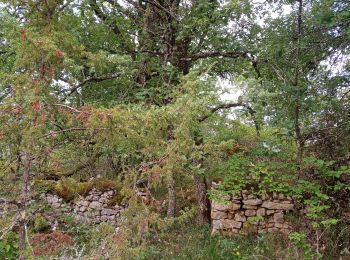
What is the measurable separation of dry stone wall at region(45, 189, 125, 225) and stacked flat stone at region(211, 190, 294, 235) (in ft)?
9.56

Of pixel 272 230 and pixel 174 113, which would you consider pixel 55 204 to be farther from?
pixel 174 113

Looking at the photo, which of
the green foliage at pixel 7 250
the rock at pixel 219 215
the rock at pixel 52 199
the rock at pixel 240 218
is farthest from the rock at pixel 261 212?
the rock at pixel 52 199

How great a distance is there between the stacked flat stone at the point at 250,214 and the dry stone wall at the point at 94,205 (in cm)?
291

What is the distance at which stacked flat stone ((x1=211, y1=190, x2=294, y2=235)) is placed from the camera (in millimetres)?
7562

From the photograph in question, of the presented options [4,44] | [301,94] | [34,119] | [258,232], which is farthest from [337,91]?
[4,44]

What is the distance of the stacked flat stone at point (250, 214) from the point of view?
756 cm

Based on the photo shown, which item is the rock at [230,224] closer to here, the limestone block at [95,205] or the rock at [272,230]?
the rock at [272,230]

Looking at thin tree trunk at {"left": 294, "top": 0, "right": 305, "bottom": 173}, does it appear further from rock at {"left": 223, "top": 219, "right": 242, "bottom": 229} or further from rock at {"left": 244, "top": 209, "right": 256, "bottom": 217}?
rock at {"left": 223, "top": 219, "right": 242, "bottom": 229}

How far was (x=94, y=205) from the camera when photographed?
966cm

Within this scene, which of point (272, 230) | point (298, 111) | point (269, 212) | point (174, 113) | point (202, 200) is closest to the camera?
point (174, 113)

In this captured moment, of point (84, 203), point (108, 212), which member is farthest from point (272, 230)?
point (84, 203)

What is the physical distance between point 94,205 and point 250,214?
13.7 feet

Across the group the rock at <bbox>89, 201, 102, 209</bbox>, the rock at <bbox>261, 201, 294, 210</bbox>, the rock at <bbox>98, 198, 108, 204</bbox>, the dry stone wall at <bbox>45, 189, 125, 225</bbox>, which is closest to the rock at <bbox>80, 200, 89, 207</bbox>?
the dry stone wall at <bbox>45, 189, 125, 225</bbox>

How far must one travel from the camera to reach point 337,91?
20.9 ft
